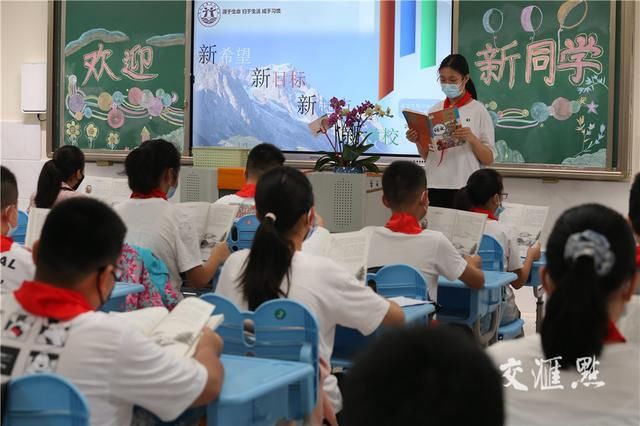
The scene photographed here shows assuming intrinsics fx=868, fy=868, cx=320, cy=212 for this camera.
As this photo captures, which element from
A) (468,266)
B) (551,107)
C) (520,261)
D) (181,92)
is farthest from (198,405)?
(181,92)

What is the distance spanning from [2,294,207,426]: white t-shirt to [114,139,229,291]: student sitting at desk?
180 cm

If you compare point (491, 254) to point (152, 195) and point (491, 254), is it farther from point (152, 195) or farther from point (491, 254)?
point (152, 195)

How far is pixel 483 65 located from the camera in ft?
20.4

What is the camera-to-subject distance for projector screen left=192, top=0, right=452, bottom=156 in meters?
6.41

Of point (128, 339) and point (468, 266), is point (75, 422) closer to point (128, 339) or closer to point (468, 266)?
point (128, 339)

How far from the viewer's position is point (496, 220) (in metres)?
4.15

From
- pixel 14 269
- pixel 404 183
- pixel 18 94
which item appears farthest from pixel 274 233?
pixel 18 94

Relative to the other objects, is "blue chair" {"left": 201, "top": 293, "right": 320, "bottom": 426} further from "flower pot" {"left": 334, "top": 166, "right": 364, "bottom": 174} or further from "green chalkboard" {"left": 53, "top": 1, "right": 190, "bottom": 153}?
"green chalkboard" {"left": 53, "top": 1, "right": 190, "bottom": 153}

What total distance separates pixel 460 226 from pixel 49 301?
Answer: 2.30 meters

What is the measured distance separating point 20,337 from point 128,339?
0.70 feet

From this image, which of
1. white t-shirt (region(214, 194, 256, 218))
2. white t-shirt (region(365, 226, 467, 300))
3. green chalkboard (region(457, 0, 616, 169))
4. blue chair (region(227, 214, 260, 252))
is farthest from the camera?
green chalkboard (region(457, 0, 616, 169))

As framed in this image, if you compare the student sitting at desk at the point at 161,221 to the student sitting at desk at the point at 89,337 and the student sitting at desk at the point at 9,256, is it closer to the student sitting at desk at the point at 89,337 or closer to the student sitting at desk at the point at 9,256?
the student sitting at desk at the point at 9,256

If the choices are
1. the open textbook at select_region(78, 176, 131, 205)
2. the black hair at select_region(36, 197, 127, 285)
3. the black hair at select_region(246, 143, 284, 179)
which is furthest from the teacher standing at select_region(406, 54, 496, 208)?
the black hair at select_region(36, 197, 127, 285)

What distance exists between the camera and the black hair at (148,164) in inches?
141
